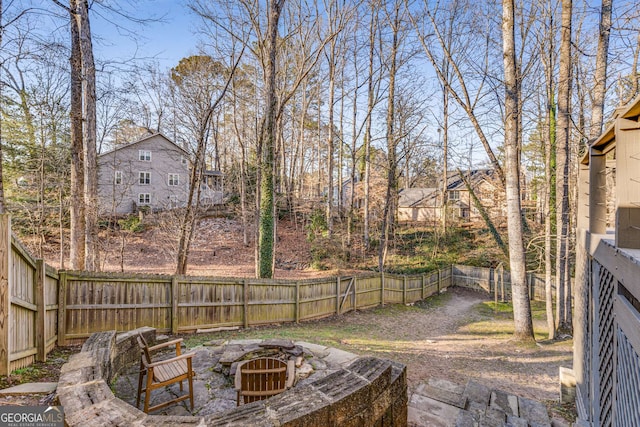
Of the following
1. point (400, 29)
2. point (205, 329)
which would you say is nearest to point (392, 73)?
point (400, 29)

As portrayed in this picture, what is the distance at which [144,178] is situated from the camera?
23.2 meters

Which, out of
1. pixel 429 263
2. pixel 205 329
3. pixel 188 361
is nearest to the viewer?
pixel 188 361

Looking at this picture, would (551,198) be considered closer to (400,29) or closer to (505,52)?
(505,52)

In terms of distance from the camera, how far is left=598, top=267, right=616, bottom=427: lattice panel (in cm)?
276

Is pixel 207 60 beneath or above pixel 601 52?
above

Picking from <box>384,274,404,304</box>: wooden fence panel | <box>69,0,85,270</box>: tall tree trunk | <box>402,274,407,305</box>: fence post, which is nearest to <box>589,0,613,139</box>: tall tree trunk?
<box>384,274,404,304</box>: wooden fence panel

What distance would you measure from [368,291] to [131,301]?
760cm

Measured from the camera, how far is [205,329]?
723 cm

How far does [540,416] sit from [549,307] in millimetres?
5400

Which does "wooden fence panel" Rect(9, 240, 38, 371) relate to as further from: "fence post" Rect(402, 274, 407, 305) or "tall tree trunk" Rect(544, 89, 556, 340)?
"fence post" Rect(402, 274, 407, 305)

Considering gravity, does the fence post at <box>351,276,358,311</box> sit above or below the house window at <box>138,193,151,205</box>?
below

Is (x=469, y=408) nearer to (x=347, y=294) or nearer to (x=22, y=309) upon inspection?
(x=22, y=309)

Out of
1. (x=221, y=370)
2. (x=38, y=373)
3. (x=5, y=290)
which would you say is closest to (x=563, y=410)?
(x=221, y=370)

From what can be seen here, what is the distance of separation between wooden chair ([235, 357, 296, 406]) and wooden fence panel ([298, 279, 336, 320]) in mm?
5454
